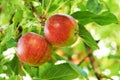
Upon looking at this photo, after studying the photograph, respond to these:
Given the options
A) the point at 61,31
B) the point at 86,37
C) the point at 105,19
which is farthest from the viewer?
the point at 105,19

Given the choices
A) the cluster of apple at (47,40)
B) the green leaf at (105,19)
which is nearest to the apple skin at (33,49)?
the cluster of apple at (47,40)

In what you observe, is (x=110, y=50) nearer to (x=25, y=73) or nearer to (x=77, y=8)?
(x=77, y=8)

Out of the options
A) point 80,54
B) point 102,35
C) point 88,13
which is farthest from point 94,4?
point 80,54

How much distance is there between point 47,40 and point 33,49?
6cm

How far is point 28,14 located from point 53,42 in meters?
0.21

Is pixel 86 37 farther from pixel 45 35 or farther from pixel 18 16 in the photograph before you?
pixel 18 16

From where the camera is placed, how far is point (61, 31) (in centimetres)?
127

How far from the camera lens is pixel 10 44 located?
4.74 feet

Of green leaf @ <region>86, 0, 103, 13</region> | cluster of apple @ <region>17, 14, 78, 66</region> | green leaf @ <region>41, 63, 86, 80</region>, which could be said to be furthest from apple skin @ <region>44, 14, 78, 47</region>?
green leaf @ <region>41, 63, 86, 80</region>

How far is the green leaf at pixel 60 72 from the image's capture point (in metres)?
1.54

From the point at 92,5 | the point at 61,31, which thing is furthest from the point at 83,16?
the point at 61,31

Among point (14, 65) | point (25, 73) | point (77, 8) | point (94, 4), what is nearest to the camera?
point (94, 4)

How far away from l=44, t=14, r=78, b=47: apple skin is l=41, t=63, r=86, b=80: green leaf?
0.86ft

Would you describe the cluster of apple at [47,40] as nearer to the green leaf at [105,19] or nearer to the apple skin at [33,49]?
the apple skin at [33,49]
